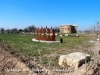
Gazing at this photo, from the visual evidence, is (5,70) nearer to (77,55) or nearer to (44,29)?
(77,55)

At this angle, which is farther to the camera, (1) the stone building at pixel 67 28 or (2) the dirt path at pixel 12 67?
(1) the stone building at pixel 67 28

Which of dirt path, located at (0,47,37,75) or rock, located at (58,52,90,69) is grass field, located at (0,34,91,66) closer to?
rock, located at (58,52,90,69)

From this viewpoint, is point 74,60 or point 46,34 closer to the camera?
point 74,60

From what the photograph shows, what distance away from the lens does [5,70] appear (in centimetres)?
636

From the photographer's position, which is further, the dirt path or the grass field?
the grass field

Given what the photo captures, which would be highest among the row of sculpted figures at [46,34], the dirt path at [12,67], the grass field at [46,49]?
the row of sculpted figures at [46,34]

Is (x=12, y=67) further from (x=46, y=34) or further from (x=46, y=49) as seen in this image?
(x=46, y=34)

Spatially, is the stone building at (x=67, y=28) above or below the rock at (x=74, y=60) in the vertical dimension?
above

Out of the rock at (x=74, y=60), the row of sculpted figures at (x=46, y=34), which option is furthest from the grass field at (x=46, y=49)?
the row of sculpted figures at (x=46, y=34)

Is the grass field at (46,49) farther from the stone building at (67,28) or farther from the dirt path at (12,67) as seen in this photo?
the stone building at (67,28)

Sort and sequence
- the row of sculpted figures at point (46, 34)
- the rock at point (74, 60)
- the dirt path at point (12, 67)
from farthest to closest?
the row of sculpted figures at point (46, 34), the rock at point (74, 60), the dirt path at point (12, 67)

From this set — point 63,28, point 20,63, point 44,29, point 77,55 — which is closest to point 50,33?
point 44,29

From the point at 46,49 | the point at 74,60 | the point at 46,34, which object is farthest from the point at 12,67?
the point at 46,34

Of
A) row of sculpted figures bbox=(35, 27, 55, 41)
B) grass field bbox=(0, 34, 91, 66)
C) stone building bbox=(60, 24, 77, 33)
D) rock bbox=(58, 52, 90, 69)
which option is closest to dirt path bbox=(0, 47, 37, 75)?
grass field bbox=(0, 34, 91, 66)
